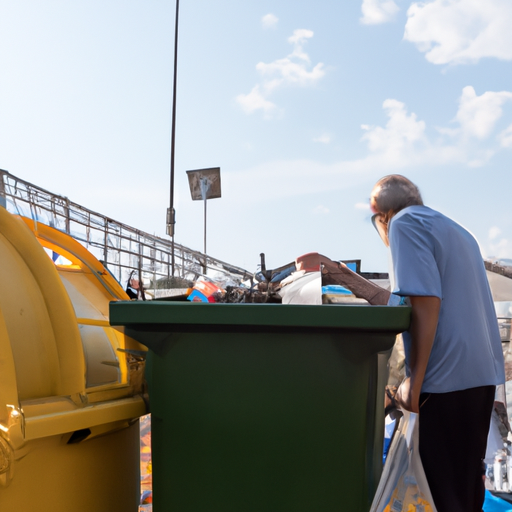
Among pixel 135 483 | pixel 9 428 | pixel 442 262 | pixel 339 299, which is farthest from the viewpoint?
pixel 339 299

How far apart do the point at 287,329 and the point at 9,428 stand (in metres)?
0.76

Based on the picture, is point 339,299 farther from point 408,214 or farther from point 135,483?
point 135,483

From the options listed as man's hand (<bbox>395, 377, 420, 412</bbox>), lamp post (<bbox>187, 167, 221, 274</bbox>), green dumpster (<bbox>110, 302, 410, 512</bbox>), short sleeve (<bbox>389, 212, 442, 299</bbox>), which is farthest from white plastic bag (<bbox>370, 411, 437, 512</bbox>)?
lamp post (<bbox>187, 167, 221, 274</bbox>)

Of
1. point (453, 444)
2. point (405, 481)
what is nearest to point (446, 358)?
point (453, 444)

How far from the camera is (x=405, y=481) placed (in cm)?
163

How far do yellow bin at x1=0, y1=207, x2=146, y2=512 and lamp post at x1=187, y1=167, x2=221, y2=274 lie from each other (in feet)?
24.0

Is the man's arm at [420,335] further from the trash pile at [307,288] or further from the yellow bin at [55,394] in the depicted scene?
the yellow bin at [55,394]

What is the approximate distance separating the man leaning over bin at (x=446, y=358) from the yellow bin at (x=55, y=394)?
0.94 metres

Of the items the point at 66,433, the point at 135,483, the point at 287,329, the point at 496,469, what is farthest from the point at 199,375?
the point at 496,469

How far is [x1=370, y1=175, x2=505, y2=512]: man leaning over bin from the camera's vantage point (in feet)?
5.34

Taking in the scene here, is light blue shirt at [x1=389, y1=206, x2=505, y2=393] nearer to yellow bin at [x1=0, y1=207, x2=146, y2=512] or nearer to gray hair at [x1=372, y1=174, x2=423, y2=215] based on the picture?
gray hair at [x1=372, y1=174, x2=423, y2=215]

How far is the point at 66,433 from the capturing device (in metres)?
1.40

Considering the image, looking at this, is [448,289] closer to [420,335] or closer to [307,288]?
[420,335]

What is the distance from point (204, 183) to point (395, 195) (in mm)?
7347
